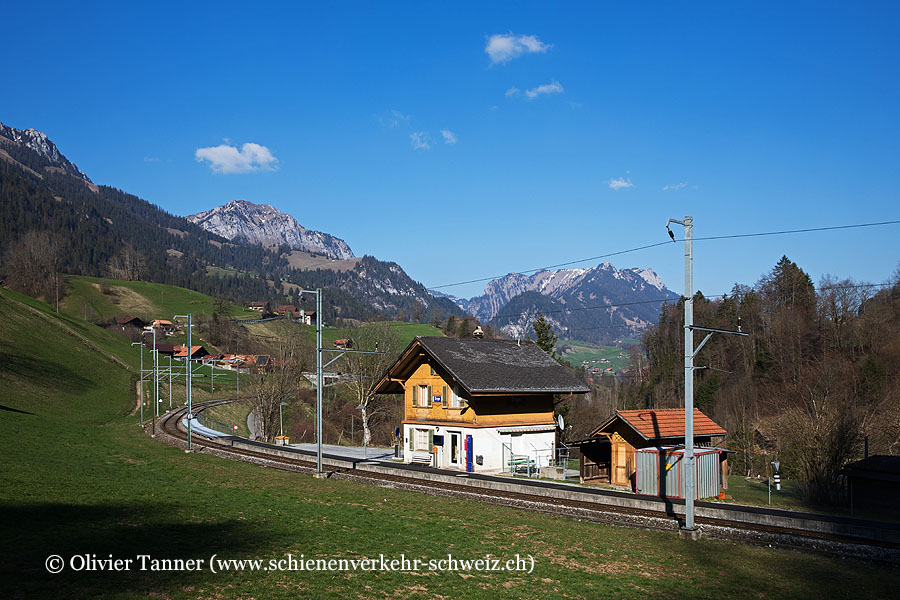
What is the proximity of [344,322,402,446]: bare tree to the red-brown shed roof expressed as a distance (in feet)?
94.8

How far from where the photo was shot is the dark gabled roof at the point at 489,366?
39.4 m

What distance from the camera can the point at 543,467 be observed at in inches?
1583

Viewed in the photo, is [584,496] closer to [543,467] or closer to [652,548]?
[652,548]

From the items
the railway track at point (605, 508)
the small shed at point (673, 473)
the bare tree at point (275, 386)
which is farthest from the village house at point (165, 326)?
the small shed at point (673, 473)

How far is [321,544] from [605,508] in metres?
12.6

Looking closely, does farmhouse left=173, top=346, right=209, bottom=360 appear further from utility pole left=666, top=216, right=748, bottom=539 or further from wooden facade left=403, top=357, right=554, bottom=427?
utility pole left=666, top=216, right=748, bottom=539

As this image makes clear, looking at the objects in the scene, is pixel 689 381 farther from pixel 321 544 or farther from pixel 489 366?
pixel 489 366

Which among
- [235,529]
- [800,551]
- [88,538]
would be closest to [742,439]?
[800,551]

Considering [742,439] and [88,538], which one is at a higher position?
[88,538]

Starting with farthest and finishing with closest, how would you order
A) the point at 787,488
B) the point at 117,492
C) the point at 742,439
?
1. the point at 742,439
2. the point at 787,488
3. the point at 117,492

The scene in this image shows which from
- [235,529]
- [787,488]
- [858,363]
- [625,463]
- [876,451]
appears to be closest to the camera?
[235,529]

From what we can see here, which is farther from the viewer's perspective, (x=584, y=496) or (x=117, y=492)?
(x=584, y=496)

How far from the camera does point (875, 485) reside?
28.5 meters

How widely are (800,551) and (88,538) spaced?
1843cm
